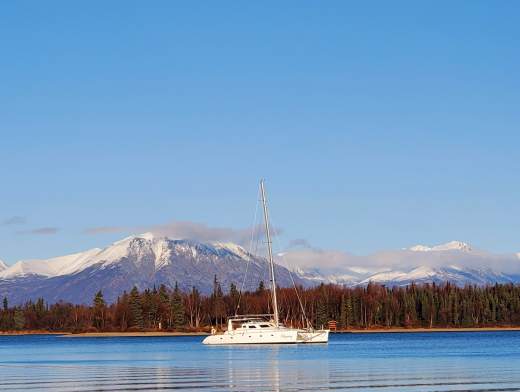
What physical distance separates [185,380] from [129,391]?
31.0 feet

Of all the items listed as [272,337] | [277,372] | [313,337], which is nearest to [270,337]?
[272,337]

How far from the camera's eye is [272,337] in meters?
147

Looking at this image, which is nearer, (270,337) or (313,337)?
(270,337)

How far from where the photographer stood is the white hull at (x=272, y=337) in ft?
481

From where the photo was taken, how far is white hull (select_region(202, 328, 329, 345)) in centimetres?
14675

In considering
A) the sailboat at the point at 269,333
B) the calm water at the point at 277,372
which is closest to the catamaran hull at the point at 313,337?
the sailboat at the point at 269,333

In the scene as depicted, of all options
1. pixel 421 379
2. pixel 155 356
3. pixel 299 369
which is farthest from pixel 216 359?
pixel 421 379

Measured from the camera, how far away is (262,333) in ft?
482

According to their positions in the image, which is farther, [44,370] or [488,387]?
[44,370]

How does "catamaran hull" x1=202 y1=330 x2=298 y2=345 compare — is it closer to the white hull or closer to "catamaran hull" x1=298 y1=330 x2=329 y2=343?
the white hull

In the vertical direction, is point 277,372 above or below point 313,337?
below

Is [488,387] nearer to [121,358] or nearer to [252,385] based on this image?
[252,385]

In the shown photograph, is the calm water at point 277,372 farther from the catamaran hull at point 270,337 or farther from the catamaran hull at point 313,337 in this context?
the catamaran hull at point 313,337

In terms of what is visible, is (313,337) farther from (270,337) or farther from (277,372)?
(277,372)
